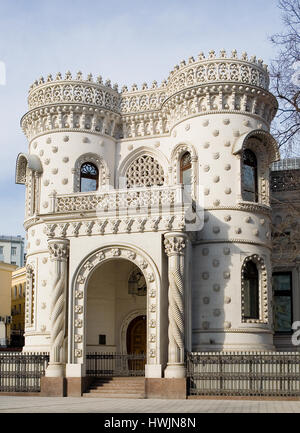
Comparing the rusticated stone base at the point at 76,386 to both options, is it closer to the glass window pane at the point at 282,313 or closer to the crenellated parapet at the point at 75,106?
the glass window pane at the point at 282,313

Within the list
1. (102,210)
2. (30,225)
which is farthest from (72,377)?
(30,225)

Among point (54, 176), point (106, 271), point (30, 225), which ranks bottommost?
point (106, 271)

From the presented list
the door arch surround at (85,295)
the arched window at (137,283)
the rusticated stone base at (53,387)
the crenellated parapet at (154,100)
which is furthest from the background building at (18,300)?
the rusticated stone base at (53,387)

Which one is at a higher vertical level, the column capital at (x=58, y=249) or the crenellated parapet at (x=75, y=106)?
the crenellated parapet at (x=75, y=106)

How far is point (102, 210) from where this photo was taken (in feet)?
79.6

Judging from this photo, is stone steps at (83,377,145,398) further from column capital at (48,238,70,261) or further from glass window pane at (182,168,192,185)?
glass window pane at (182,168,192,185)

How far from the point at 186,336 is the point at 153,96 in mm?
10634

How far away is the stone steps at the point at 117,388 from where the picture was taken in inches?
909

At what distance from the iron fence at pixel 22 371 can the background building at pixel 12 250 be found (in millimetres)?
66070

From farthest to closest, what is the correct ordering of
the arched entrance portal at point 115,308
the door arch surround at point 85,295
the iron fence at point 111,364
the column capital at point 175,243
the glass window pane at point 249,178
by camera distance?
the glass window pane at point 249,178 < the arched entrance portal at point 115,308 < the iron fence at point 111,364 < the column capital at point 175,243 < the door arch surround at point 85,295

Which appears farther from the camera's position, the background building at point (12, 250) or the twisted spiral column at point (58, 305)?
the background building at point (12, 250)

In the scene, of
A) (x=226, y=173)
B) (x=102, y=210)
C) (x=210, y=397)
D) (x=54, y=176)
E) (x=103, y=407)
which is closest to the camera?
(x=103, y=407)

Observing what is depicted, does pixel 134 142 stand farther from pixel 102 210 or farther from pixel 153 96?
pixel 102 210

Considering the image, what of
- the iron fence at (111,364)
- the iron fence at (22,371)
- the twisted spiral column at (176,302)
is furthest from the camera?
the iron fence at (111,364)
